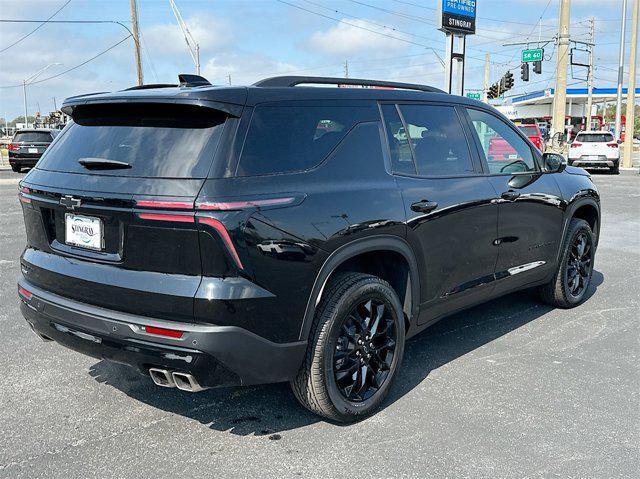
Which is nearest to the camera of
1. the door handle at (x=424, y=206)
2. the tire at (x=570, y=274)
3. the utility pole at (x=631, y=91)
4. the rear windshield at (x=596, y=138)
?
the door handle at (x=424, y=206)

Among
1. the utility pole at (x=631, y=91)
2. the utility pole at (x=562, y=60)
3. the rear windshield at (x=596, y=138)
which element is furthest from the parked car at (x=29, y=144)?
the utility pole at (x=631, y=91)

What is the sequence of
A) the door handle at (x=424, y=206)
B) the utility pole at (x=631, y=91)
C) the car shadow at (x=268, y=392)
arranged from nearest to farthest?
the car shadow at (x=268, y=392) < the door handle at (x=424, y=206) < the utility pole at (x=631, y=91)

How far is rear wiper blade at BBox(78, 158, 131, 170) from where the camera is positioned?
3.00 metres

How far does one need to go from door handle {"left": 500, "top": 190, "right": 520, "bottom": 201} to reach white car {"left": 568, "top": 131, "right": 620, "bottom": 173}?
20.6m

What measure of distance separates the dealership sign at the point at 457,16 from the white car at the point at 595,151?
7.27m

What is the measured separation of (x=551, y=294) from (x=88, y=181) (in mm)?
4128

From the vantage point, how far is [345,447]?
10.3 ft

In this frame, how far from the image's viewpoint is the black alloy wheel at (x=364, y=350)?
3.34 meters

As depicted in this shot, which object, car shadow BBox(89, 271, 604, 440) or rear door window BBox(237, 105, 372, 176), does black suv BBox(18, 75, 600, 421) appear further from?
car shadow BBox(89, 271, 604, 440)

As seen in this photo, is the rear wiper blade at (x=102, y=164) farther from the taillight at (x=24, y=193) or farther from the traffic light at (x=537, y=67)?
the traffic light at (x=537, y=67)

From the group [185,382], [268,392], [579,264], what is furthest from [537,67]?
[185,382]

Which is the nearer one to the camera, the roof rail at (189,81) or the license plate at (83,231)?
the license plate at (83,231)

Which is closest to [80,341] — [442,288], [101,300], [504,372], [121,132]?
[101,300]

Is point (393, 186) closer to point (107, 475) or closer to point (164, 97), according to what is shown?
point (164, 97)
